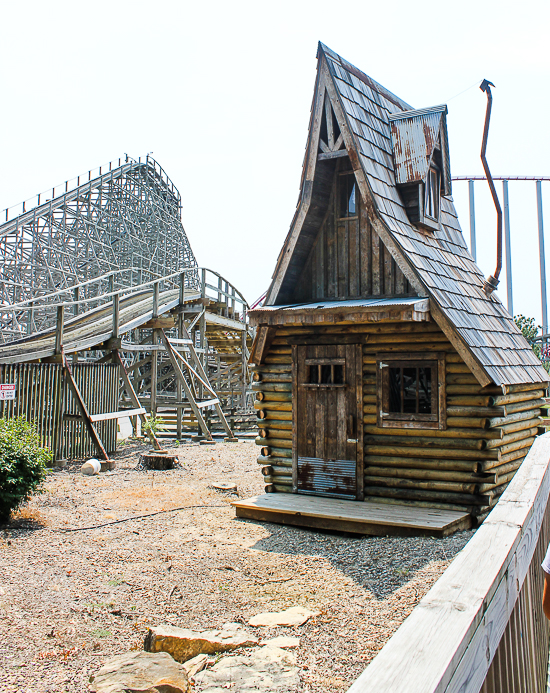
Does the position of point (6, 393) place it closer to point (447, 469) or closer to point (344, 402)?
point (344, 402)

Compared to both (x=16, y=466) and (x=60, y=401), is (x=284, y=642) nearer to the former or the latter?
(x=16, y=466)

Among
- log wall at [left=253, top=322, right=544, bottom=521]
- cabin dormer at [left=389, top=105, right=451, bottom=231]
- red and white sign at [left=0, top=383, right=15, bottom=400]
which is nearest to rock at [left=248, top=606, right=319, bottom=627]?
log wall at [left=253, top=322, right=544, bottom=521]

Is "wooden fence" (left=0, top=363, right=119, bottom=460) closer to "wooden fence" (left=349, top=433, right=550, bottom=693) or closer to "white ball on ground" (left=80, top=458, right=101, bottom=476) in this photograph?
"white ball on ground" (left=80, top=458, right=101, bottom=476)

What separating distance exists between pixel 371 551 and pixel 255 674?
2.89 meters

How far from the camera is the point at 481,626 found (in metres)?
1.56

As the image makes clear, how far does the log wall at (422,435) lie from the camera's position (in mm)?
7258

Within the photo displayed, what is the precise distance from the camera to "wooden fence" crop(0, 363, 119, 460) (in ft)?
36.3

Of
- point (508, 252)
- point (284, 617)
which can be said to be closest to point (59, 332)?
point (284, 617)

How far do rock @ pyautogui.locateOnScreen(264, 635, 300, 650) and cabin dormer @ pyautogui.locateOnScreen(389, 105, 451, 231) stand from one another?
6.80 m

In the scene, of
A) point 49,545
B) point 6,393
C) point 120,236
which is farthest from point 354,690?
point 120,236

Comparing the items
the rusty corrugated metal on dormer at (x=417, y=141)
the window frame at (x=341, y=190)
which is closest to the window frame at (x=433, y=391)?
the window frame at (x=341, y=190)

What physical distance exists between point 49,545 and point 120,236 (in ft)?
95.4

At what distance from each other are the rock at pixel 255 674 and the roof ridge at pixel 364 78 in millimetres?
7931

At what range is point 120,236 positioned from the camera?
33469mm
